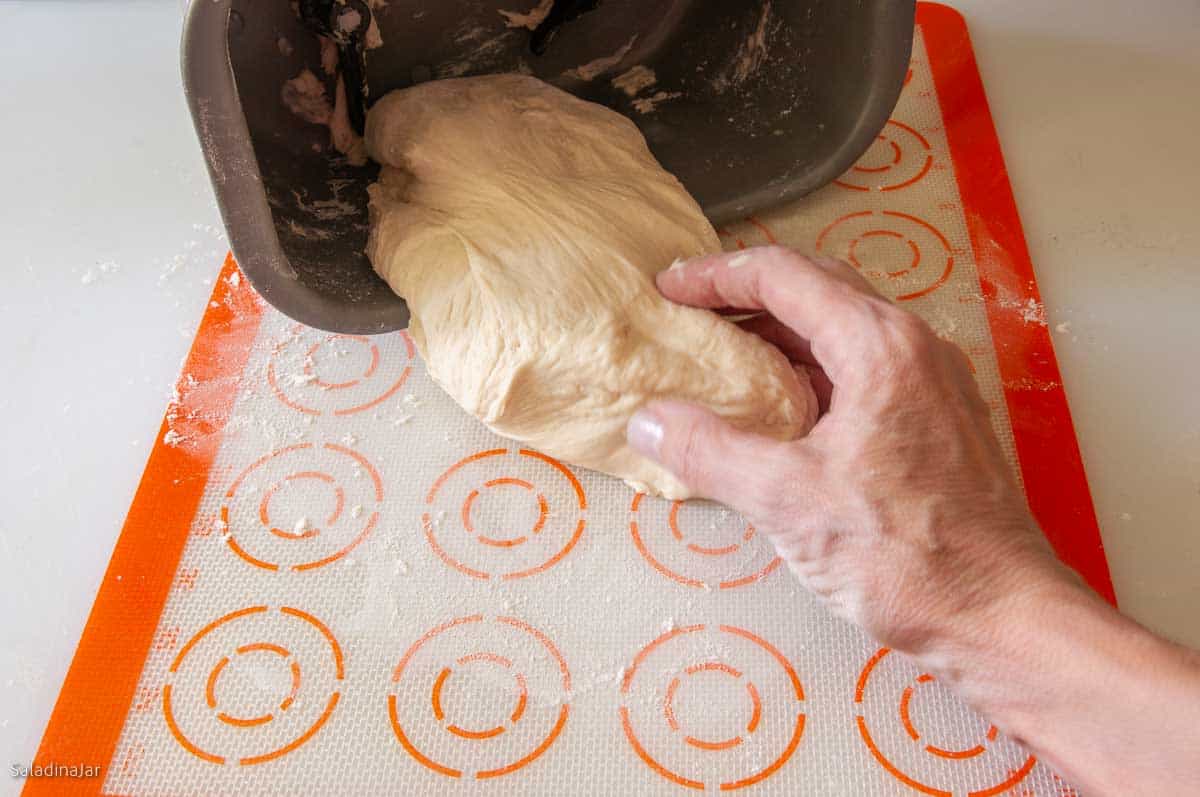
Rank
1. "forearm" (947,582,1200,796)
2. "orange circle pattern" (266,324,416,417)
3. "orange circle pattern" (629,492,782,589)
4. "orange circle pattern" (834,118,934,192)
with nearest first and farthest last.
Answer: "forearm" (947,582,1200,796) < "orange circle pattern" (629,492,782,589) < "orange circle pattern" (266,324,416,417) < "orange circle pattern" (834,118,934,192)

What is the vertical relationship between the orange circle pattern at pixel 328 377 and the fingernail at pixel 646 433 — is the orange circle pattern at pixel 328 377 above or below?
below

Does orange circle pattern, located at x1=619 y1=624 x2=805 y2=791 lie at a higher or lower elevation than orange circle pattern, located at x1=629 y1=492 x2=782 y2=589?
lower

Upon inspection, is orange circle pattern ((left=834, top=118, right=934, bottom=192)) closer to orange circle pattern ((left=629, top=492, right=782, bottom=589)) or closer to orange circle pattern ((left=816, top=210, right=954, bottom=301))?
orange circle pattern ((left=816, top=210, right=954, bottom=301))

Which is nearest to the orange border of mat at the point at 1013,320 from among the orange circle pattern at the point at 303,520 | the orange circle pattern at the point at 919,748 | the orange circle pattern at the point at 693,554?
the orange circle pattern at the point at 919,748

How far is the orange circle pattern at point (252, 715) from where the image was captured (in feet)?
3.03

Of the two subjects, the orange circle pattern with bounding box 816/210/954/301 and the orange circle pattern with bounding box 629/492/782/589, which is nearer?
the orange circle pattern with bounding box 629/492/782/589

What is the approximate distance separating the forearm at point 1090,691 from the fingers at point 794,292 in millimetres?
287

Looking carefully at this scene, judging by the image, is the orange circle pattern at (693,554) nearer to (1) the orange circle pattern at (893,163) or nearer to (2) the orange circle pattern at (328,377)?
(2) the orange circle pattern at (328,377)


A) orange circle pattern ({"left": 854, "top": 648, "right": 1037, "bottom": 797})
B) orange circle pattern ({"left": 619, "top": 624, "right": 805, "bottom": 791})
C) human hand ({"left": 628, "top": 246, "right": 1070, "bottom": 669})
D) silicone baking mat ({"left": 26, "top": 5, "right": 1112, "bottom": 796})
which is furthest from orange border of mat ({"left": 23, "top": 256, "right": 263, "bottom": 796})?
orange circle pattern ({"left": 854, "top": 648, "right": 1037, "bottom": 797})

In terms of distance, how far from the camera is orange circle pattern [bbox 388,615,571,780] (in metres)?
0.91

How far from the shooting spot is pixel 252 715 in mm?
940

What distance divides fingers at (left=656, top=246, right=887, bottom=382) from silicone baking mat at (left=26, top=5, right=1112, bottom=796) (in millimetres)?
277

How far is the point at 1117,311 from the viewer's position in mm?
1272

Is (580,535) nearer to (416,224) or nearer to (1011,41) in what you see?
(416,224)
